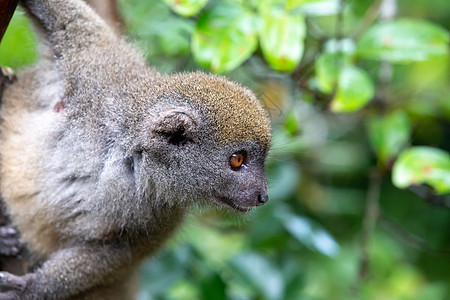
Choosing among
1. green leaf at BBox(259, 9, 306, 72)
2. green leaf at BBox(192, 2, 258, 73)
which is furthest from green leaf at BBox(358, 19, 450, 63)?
green leaf at BBox(192, 2, 258, 73)

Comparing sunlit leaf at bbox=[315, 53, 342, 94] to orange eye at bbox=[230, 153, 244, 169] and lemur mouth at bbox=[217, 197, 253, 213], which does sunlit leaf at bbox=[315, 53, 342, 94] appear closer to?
orange eye at bbox=[230, 153, 244, 169]

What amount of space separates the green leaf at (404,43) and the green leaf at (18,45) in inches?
102

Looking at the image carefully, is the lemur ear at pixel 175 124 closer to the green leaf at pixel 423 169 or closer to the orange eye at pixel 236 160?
the orange eye at pixel 236 160

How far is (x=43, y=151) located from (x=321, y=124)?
12.0 ft

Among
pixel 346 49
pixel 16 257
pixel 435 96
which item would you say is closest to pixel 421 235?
pixel 435 96

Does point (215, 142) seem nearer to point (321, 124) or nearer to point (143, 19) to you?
point (143, 19)

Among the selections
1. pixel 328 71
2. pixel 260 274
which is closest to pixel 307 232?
pixel 260 274

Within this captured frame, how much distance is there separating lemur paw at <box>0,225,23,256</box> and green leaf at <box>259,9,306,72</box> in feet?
7.40

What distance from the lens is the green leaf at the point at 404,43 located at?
4414 mm

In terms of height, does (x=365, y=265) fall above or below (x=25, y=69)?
below

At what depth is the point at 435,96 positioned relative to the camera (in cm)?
604

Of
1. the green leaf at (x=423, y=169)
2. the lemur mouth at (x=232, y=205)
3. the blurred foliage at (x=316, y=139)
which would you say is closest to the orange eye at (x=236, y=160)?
the lemur mouth at (x=232, y=205)

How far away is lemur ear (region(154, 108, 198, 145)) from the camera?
352 centimetres

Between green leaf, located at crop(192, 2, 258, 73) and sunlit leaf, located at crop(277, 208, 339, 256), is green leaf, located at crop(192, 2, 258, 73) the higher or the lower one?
the higher one
